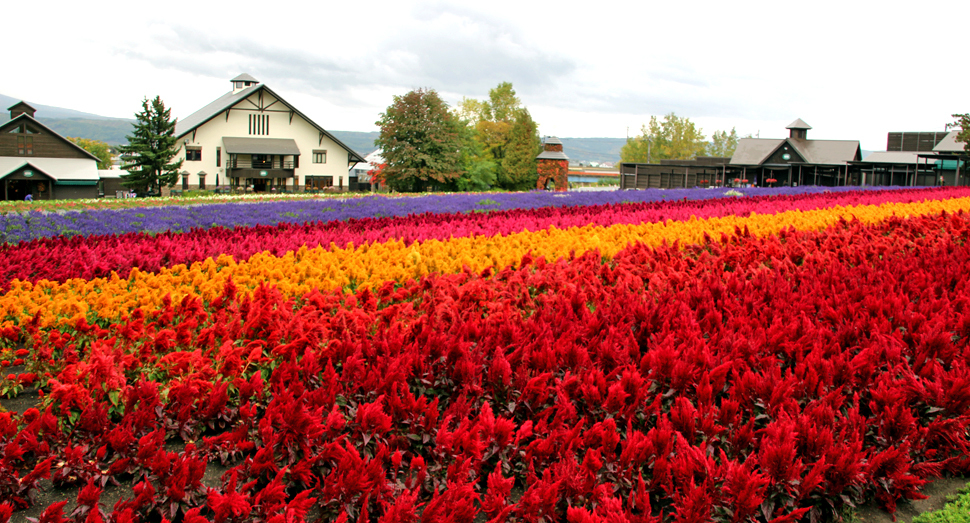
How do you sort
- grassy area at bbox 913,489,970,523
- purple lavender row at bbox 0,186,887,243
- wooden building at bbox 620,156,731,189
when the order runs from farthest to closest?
wooden building at bbox 620,156,731,189, purple lavender row at bbox 0,186,887,243, grassy area at bbox 913,489,970,523

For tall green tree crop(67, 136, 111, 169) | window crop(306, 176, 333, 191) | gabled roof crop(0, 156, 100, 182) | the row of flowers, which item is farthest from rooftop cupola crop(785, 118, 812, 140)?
tall green tree crop(67, 136, 111, 169)

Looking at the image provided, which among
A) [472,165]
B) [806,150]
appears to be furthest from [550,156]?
[806,150]

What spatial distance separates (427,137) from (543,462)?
59.9 meters

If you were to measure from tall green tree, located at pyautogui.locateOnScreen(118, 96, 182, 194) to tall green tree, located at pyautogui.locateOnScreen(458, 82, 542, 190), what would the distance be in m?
41.9

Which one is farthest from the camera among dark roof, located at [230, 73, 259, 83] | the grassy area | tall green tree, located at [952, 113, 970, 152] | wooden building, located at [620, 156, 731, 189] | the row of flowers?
dark roof, located at [230, 73, 259, 83]

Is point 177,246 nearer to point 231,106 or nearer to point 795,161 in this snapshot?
point 231,106

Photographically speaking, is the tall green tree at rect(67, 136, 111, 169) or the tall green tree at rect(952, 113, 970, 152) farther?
the tall green tree at rect(67, 136, 111, 169)

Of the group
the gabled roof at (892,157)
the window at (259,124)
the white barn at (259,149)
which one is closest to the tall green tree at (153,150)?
the white barn at (259,149)

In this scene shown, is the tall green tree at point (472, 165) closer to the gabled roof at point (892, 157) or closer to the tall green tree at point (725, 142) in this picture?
the gabled roof at point (892, 157)

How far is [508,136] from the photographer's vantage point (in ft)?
293

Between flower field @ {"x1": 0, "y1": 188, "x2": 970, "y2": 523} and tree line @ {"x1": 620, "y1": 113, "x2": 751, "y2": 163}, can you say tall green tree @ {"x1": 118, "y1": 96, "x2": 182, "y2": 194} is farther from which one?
tree line @ {"x1": 620, "y1": 113, "x2": 751, "y2": 163}

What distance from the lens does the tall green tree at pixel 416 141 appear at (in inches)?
2402

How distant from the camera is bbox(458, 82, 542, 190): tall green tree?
3282 inches

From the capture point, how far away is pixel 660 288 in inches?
240
